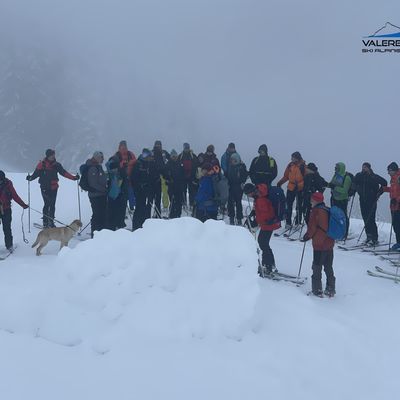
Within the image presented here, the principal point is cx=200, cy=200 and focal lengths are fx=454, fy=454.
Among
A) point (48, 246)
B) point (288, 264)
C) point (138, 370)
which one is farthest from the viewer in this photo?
point (48, 246)

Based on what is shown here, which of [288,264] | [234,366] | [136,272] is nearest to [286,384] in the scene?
[234,366]

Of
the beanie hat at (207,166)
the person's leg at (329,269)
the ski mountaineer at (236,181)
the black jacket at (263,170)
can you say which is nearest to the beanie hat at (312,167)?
the black jacket at (263,170)

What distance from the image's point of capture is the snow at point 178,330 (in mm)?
5254

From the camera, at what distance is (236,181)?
43.7ft

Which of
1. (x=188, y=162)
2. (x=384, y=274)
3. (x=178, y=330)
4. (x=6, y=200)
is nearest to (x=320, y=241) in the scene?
(x=384, y=274)

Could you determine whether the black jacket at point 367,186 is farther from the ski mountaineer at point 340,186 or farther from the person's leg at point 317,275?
the person's leg at point 317,275

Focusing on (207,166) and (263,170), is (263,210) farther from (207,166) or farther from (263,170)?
(263,170)

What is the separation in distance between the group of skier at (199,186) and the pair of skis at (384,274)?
2101 mm

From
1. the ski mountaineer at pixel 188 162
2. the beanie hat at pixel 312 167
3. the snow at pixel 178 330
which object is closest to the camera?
the snow at pixel 178 330

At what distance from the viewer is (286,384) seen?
5.43 m

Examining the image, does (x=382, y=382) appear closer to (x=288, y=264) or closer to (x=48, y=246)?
(x=288, y=264)

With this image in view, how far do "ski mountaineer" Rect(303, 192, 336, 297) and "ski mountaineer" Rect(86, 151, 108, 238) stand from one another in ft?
17.6

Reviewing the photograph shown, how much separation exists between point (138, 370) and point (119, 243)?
7.77 ft

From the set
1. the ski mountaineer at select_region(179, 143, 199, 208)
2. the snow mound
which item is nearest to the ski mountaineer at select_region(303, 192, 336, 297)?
the snow mound
